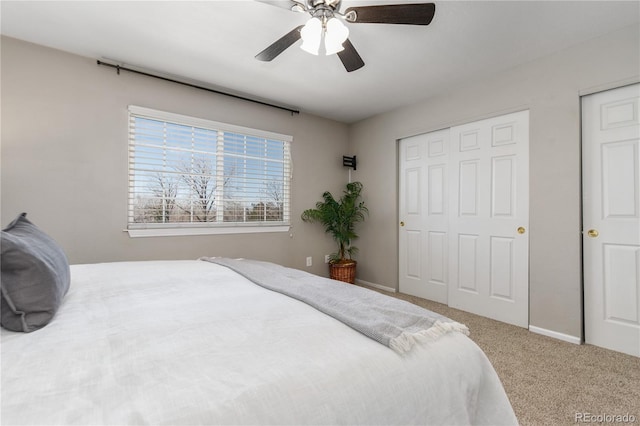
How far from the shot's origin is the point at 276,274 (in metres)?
1.71

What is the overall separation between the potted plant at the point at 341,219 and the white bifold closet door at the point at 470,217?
651 mm

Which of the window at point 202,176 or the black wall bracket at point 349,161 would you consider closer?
the window at point 202,176

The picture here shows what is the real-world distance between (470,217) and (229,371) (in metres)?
3.07

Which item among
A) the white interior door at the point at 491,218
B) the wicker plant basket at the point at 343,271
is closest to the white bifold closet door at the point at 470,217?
the white interior door at the point at 491,218

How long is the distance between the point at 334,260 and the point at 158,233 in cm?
220

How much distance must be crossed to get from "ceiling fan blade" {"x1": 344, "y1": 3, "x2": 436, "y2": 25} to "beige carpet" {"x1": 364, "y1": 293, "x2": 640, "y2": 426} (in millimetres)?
2193

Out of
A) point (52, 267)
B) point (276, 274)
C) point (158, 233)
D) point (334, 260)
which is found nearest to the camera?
point (52, 267)

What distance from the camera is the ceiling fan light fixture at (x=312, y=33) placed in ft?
5.67

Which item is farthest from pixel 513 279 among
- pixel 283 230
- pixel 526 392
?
pixel 283 230

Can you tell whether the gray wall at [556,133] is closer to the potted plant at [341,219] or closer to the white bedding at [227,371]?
the potted plant at [341,219]

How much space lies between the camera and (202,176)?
3256 mm

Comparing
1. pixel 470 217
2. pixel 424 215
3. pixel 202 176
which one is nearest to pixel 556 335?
pixel 470 217

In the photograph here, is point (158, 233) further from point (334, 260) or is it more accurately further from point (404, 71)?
point (404, 71)

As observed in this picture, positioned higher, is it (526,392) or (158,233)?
(158,233)
